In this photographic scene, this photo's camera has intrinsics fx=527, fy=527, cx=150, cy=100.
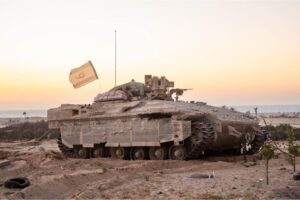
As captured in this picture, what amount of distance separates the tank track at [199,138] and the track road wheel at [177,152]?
22 centimetres

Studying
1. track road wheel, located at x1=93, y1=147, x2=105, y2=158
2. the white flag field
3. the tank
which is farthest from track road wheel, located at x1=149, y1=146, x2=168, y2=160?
the white flag field

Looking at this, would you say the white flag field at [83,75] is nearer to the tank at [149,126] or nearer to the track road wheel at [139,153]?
the tank at [149,126]

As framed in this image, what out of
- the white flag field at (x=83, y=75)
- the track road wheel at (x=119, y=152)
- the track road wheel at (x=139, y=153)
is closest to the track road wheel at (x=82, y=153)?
the track road wheel at (x=119, y=152)

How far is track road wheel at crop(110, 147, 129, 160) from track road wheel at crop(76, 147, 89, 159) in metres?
1.75

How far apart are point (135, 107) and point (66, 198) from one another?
9.97m

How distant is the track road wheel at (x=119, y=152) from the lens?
21016 millimetres

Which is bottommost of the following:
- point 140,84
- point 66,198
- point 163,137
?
point 66,198

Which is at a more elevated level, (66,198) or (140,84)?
(140,84)

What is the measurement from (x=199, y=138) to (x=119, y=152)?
4.07m

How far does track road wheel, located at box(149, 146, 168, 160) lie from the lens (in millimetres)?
19578

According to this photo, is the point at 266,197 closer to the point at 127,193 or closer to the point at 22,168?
the point at 127,193

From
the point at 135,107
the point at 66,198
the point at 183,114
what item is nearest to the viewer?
the point at 66,198

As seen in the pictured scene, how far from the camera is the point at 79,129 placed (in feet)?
75.3

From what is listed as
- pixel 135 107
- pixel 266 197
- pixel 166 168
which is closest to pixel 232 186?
pixel 266 197
